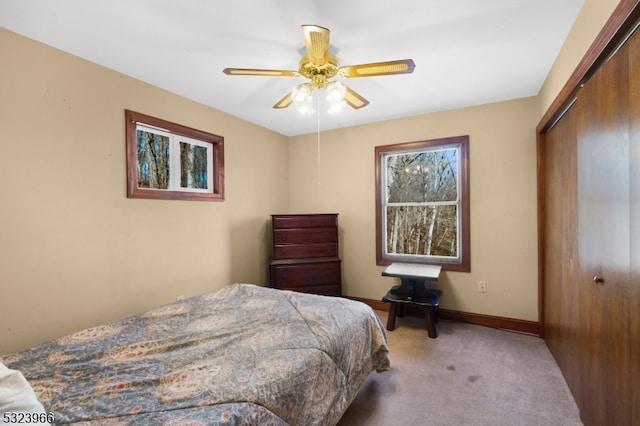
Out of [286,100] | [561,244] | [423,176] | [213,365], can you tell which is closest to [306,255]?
[423,176]

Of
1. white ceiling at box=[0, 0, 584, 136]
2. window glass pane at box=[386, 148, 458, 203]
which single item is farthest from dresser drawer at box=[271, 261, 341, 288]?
white ceiling at box=[0, 0, 584, 136]

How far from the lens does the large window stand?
10.6 ft

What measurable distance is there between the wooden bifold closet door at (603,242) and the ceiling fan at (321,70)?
95 cm

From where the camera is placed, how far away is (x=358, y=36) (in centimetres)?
184

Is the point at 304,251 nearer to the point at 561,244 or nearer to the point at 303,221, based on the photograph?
the point at 303,221

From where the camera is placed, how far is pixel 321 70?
185 centimetres

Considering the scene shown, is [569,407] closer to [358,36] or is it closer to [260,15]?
[358,36]

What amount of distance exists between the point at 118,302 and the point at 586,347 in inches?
126

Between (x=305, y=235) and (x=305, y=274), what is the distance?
0.47m

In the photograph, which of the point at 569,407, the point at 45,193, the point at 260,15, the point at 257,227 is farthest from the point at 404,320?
the point at 45,193

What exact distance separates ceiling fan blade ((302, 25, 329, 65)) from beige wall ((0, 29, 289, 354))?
1676 mm

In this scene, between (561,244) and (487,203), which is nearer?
(561,244)

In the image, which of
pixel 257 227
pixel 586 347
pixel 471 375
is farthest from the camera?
pixel 257 227

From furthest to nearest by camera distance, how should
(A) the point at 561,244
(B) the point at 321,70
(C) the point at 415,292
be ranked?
(C) the point at 415,292
(A) the point at 561,244
(B) the point at 321,70
